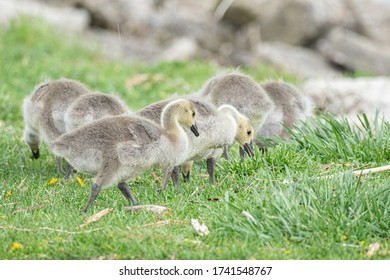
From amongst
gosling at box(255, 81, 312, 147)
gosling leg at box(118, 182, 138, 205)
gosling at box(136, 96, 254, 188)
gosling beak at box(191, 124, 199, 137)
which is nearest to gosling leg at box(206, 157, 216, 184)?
gosling at box(136, 96, 254, 188)

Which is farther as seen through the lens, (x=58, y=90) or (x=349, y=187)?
(x=58, y=90)

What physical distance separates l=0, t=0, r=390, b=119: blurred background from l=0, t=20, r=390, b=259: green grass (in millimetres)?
9380

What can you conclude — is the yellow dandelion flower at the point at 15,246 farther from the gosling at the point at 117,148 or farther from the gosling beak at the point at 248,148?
the gosling beak at the point at 248,148

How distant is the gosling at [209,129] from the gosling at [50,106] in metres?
1.00

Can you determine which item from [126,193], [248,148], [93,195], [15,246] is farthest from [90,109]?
[15,246]

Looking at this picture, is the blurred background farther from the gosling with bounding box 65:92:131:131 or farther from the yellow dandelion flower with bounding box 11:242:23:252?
the yellow dandelion flower with bounding box 11:242:23:252

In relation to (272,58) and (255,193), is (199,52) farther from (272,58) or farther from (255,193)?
(255,193)

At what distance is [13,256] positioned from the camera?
539 cm

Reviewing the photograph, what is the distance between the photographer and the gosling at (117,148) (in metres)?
6.14

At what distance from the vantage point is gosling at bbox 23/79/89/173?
7.81 m

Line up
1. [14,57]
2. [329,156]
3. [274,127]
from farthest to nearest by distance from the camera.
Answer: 1. [14,57]
2. [274,127]
3. [329,156]

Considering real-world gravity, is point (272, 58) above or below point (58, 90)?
below

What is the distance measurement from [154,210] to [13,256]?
1.30 m

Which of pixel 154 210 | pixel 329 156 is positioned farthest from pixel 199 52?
pixel 154 210
